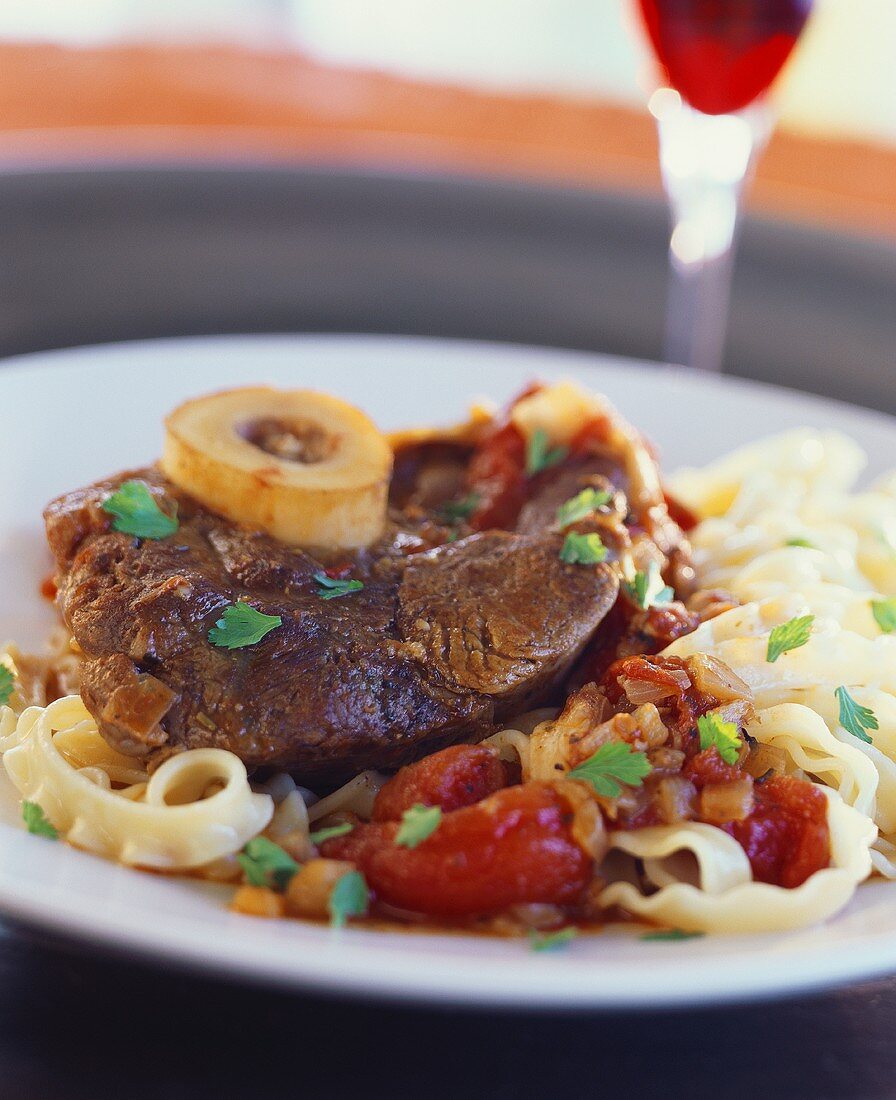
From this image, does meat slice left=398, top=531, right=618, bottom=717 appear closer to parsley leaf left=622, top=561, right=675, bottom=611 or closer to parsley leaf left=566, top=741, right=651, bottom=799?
parsley leaf left=622, top=561, right=675, bottom=611

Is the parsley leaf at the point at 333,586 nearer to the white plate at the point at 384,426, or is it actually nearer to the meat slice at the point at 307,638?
the meat slice at the point at 307,638

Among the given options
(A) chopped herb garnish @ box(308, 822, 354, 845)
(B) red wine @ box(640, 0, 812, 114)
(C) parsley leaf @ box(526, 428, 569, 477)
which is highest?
(B) red wine @ box(640, 0, 812, 114)

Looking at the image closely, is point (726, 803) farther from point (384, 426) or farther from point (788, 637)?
point (384, 426)

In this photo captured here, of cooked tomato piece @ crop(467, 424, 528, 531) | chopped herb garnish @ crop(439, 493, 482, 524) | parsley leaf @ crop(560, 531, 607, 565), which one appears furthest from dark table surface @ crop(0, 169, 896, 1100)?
parsley leaf @ crop(560, 531, 607, 565)

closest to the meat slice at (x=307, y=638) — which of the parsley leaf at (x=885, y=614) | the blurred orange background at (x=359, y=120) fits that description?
the parsley leaf at (x=885, y=614)

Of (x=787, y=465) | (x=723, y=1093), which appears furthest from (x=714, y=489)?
(x=723, y=1093)

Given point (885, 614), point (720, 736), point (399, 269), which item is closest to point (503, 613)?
point (720, 736)

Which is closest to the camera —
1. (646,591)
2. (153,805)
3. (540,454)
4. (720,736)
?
(153,805)
